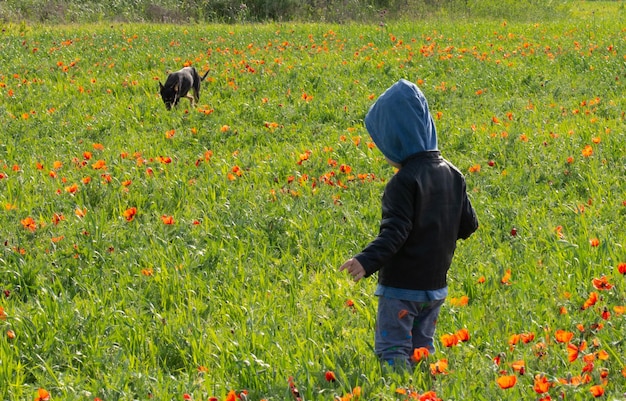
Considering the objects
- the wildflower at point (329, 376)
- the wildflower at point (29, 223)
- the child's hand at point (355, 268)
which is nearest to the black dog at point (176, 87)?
the wildflower at point (29, 223)

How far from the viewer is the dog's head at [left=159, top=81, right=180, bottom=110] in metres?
8.91

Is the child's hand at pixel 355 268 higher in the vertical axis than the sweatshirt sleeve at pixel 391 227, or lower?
lower

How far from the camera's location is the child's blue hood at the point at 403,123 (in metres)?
3.01

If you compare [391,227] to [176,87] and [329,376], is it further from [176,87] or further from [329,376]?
[176,87]

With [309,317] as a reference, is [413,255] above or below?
above

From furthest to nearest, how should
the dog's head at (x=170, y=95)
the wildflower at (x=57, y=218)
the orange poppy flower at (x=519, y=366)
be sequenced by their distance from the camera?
1. the dog's head at (x=170, y=95)
2. the wildflower at (x=57, y=218)
3. the orange poppy flower at (x=519, y=366)

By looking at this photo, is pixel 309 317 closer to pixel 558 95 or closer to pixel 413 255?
pixel 413 255

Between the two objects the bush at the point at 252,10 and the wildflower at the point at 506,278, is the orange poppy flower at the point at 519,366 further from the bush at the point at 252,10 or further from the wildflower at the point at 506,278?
the bush at the point at 252,10

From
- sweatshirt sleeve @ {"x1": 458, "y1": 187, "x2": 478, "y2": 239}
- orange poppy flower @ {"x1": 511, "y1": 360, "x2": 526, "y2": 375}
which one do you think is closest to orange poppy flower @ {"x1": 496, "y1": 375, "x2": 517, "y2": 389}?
orange poppy flower @ {"x1": 511, "y1": 360, "x2": 526, "y2": 375}

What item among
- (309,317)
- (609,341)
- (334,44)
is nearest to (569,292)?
(609,341)

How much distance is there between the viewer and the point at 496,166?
624 cm

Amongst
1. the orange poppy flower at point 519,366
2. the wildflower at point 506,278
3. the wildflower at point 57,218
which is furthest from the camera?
the wildflower at point 57,218

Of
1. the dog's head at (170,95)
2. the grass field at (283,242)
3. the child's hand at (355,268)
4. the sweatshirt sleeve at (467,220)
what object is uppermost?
the sweatshirt sleeve at (467,220)

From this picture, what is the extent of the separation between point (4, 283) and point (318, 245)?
192 centimetres
